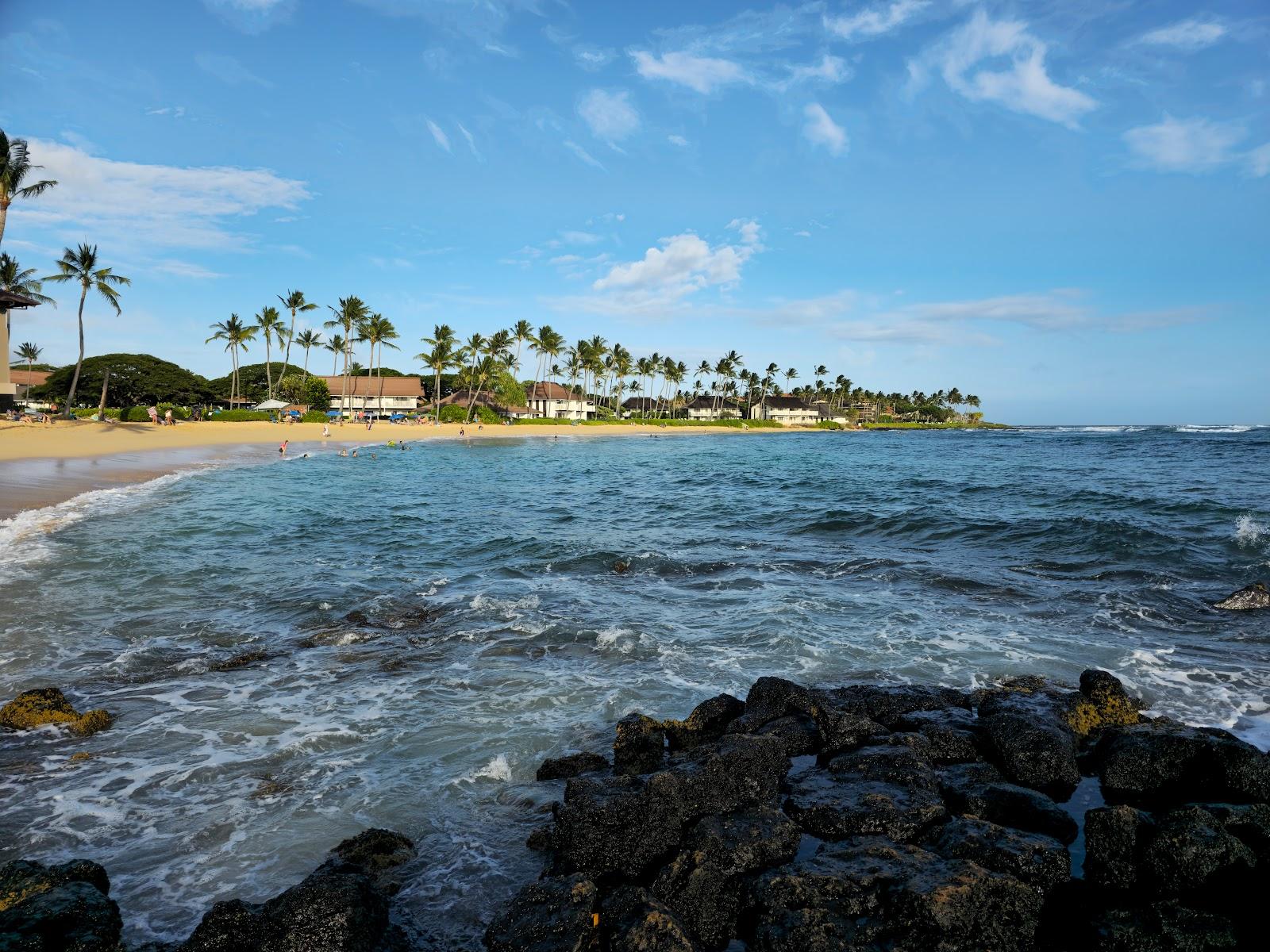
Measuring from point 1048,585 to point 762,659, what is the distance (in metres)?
8.33

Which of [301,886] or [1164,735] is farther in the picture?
[1164,735]

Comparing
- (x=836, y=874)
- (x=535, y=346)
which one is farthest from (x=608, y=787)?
(x=535, y=346)

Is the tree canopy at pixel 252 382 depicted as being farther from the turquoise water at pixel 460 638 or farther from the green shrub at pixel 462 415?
the turquoise water at pixel 460 638

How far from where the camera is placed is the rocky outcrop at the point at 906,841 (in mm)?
4133

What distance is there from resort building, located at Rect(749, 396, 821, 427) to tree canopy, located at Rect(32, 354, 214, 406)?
112 m

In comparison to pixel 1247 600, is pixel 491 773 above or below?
below

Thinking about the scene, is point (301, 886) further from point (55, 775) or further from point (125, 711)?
point (125, 711)

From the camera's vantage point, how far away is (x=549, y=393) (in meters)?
126

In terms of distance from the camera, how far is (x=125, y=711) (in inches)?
307

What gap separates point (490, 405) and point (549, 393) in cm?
1686

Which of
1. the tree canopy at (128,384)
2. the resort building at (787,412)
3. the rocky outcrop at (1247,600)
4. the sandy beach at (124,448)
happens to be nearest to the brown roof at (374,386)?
the tree canopy at (128,384)

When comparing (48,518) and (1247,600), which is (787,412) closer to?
(1247,600)

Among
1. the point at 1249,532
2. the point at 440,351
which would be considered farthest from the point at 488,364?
the point at 1249,532

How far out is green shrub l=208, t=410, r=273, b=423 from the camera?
71.2m
